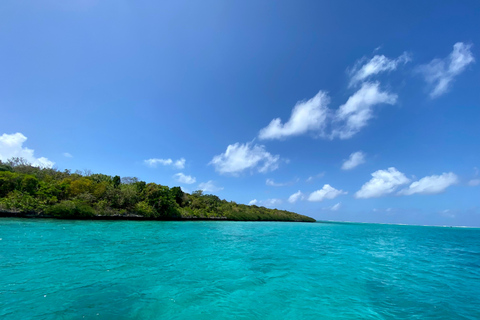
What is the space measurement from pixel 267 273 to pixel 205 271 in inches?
156

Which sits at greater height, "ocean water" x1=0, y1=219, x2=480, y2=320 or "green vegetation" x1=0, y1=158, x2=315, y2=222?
"green vegetation" x1=0, y1=158, x2=315, y2=222

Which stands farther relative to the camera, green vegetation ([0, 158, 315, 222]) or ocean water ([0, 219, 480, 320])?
green vegetation ([0, 158, 315, 222])

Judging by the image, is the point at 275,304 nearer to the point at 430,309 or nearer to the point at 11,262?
the point at 430,309

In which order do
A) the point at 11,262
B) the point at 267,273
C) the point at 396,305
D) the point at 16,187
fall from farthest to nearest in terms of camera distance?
1. the point at 16,187
2. the point at 267,273
3. the point at 11,262
4. the point at 396,305

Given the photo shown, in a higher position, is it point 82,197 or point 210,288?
point 82,197

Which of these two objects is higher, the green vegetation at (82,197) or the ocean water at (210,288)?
the green vegetation at (82,197)

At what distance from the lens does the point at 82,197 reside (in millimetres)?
54094

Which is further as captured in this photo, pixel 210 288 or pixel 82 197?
pixel 82 197

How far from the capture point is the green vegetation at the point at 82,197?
147ft

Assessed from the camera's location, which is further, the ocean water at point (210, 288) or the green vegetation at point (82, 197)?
the green vegetation at point (82, 197)

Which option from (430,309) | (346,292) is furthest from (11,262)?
(430,309)

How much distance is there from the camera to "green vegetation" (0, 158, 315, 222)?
44.8 metres

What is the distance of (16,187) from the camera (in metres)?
46.8

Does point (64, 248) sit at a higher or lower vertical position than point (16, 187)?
lower
